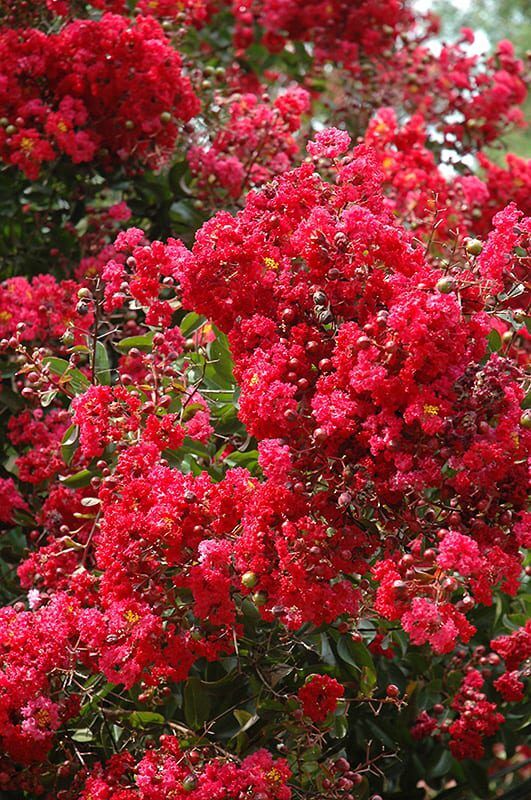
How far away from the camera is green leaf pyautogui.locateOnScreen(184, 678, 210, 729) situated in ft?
5.82

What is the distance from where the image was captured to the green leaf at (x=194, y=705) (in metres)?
1.77

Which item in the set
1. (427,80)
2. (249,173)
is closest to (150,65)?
(249,173)

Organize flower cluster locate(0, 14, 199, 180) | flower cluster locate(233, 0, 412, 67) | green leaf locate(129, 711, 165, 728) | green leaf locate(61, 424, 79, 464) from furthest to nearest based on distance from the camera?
flower cluster locate(233, 0, 412, 67) → flower cluster locate(0, 14, 199, 180) → green leaf locate(61, 424, 79, 464) → green leaf locate(129, 711, 165, 728)

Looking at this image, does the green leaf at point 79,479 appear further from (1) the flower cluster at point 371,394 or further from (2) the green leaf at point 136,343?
(1) the flower cluster at point 371,394

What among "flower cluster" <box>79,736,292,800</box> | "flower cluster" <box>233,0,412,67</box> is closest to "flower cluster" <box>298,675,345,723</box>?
"flower cluster" <box>79,736,292,800</box>

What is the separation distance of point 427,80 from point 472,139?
0.31 meters

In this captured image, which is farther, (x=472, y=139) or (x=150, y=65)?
(x=472, y=139)

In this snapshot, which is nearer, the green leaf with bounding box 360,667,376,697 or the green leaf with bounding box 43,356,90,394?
the green leaf with bounding box 360,667,376,697

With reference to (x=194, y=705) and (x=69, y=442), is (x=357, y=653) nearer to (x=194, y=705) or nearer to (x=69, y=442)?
(x=194, y=705)

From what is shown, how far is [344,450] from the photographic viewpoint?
1.59 m

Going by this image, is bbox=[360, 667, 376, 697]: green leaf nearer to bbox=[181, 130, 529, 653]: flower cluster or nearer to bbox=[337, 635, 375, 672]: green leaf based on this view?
bbox=[337, 635, 375, 672]: green leaf

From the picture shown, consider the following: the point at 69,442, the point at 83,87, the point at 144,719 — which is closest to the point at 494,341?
the point at 69,442

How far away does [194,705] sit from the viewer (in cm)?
178

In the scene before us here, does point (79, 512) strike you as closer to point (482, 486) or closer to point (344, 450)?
point (344, 450)
